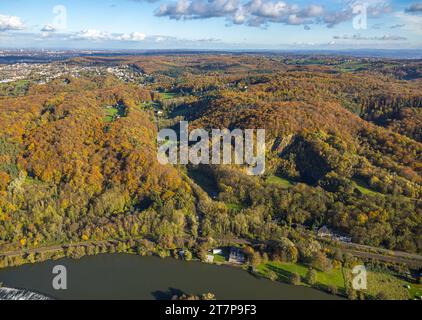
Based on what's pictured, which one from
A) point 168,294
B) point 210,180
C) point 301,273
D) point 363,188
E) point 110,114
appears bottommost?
point 168,294

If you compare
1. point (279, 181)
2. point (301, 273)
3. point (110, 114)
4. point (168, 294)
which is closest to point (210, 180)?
point (279, 181)

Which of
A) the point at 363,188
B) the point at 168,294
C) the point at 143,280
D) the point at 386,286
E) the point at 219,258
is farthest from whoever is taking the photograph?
the point at 363,188

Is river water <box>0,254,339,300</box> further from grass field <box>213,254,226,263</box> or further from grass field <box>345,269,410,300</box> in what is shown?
grass field <box>345,269,410,300</box>

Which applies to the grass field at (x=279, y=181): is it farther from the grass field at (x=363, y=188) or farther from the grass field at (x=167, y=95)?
the grass field at (x=167, y=95)

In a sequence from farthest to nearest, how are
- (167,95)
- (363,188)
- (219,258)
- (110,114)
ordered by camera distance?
(167,95)
(110,114)
(363,188)
(219,258)

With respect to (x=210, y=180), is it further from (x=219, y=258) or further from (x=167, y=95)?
(x=167, y=95)

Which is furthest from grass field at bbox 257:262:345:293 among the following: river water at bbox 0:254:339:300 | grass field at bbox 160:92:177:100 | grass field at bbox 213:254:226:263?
grass field at bbox 160:92:177:100

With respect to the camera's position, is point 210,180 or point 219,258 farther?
point 210,180

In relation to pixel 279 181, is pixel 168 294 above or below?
below
